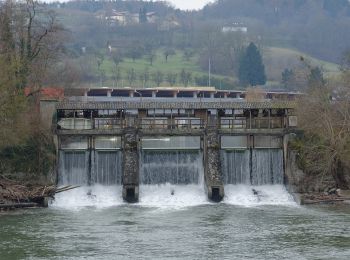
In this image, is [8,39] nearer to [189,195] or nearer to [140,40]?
[189,195]

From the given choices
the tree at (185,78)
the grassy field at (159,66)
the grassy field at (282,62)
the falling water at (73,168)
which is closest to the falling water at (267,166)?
the falling water at (73,168)

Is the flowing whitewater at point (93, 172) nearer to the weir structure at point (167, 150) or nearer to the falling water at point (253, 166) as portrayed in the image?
the weir structure at point (167, 150)

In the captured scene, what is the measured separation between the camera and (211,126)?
182ft

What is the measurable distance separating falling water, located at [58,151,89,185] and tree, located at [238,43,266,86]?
89715mm

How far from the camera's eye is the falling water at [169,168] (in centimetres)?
5394

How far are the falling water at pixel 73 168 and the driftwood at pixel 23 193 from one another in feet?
6.40

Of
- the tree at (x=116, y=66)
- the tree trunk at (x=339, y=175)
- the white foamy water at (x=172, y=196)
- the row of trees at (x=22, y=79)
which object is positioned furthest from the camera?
the tree at (x=116, y=66)

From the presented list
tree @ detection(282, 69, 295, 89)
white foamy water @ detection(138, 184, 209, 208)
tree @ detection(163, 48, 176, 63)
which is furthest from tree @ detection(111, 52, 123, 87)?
white foamy water @ detection(138, 184, 209, 208)

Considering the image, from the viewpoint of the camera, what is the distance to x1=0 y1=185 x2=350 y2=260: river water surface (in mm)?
36031

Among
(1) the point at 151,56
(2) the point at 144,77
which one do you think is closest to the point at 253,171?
(2) the point at 144,77

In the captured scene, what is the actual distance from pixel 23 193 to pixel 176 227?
11664mm

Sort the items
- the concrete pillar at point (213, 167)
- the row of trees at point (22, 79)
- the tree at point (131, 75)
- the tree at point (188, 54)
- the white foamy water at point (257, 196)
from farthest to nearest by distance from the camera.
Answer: the tree at point (188, 54) < the tree at point (131, 75) < the row of trees at point (22, 79) < the concrete pillar at point (213, 167) < the white foamy water at point (257, 196)

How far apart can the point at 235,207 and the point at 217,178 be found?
3.42m

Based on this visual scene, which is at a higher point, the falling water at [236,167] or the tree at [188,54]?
the tree at [188,54]
